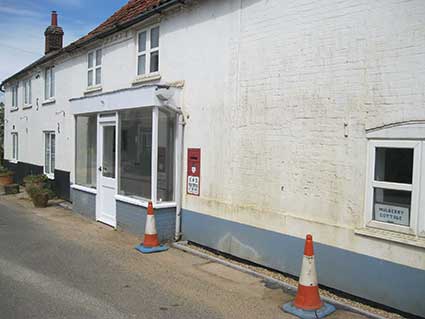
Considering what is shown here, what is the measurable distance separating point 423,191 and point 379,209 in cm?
63

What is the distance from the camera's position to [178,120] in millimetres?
8625

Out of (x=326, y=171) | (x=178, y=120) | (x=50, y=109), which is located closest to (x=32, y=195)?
(x=50, y=109)

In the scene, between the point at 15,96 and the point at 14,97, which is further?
the point at 14,97

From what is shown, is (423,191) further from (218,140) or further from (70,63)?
(70,63)

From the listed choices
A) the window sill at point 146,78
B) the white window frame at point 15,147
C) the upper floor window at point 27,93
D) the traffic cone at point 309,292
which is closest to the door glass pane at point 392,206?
the traffic cone at point 309,292

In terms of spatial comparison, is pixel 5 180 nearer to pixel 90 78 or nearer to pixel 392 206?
pixel 90 78

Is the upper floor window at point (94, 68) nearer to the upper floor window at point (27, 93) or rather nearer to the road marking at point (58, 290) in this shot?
the road marking at point (58, 290)

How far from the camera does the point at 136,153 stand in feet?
31.2

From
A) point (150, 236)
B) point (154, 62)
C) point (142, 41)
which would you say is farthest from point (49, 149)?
point (150, 236)

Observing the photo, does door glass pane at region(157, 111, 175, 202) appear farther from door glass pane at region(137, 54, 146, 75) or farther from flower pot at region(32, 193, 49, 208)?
flower pot at region(32, 193, 49, 208)

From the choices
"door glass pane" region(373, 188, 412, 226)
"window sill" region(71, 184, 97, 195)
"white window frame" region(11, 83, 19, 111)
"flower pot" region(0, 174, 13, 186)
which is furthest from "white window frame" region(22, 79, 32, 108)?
"door glass pane" region(373, 188, 412, 226)

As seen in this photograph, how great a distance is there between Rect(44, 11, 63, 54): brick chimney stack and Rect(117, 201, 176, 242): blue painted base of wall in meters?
12.2

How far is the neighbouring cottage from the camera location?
16.4 feet

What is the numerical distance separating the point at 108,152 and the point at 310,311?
6922 millimetres
